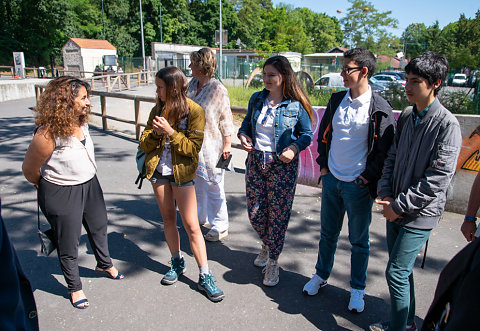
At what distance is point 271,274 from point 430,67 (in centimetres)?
206

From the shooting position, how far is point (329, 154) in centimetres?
290

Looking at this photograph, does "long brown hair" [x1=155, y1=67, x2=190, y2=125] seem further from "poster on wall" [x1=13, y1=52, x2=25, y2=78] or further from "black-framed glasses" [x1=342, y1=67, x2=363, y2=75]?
"poster on wall" [x1=13, y1=52, x2=25, y2=78]

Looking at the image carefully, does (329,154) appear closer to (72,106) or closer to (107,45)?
(72,106)

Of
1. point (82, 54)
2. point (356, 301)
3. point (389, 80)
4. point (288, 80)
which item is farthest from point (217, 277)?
point (82, 54)

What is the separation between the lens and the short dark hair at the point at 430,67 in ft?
7.00

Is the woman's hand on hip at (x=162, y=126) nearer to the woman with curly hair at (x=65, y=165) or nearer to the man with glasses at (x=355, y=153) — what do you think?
the woman with curly hair at (x=65, y=165)

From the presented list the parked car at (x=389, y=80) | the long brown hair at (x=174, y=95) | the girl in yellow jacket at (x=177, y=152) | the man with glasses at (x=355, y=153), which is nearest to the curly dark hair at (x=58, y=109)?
the girl in yellow jacket at (x=177, y=152)

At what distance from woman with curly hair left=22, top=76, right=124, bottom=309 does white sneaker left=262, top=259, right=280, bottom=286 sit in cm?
151

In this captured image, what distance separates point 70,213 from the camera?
278cm

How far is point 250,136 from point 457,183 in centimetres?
304

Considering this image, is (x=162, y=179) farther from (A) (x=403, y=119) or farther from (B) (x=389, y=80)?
(B) (x=389, y=80)

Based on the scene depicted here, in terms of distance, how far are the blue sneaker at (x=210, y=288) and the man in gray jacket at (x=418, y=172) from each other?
1301 millimetres

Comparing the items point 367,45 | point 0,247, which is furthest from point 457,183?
point 367,45

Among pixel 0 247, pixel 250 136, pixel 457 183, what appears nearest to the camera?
pixel 0 247
